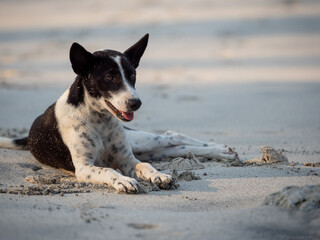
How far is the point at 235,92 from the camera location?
34.4 ft

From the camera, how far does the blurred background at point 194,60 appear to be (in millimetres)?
8617

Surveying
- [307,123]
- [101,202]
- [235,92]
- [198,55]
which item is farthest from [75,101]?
[198,55]

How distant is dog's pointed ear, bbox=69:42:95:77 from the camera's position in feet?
16.9

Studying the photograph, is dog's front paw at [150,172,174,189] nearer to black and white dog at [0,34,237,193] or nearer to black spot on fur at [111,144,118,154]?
black and white dog at [0,34,237,193]

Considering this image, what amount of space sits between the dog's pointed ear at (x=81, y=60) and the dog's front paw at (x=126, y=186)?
44.5 inches

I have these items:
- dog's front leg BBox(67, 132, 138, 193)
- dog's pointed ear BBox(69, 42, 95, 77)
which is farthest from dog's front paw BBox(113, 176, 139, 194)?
dog's pointed ear BBox(69, 42, 95, 77)

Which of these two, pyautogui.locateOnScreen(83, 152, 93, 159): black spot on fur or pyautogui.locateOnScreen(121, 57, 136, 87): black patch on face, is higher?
pyautogui.locateOnScreen(121, 57, 136, 87): black patch on face

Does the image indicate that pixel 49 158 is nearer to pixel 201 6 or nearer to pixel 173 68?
pixel 173 68

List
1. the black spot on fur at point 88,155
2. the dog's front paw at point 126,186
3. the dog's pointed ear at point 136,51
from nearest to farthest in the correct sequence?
the dog's front paw at point 126,186 < the black spot on fur at point 88,155 < the dog's pointed ear at point 136,51

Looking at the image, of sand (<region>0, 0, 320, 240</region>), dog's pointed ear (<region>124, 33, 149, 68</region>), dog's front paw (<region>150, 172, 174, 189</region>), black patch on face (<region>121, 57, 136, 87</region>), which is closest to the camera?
sand (<region>0, 0, 320, 240</region>)

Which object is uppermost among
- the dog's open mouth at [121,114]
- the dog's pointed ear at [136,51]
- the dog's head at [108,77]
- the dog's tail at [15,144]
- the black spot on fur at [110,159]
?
the dog's pointed ear at [136,51]

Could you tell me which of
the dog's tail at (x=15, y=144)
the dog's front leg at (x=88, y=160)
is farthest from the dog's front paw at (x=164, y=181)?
Result: the dog's tail at (x=15, y=144)

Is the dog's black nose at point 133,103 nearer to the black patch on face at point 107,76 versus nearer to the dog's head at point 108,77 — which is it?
the dog's head at point 108,77

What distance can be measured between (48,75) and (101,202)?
28.2 feet
